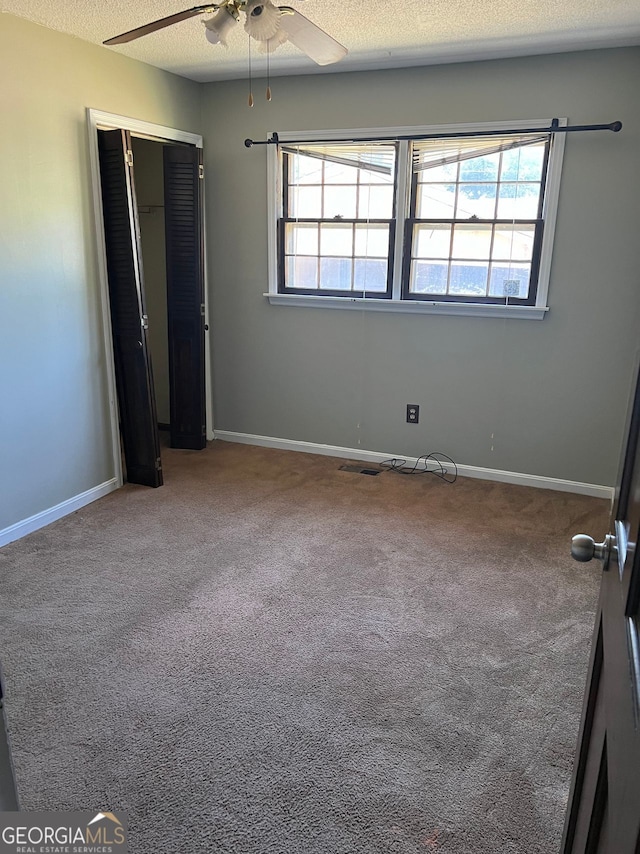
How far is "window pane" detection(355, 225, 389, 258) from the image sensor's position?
426cm

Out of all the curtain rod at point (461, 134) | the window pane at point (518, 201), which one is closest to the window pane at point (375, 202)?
the curtain rod at point (461, 134)

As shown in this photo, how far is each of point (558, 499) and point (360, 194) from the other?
2.40m

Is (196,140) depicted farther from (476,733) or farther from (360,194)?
(476,733)

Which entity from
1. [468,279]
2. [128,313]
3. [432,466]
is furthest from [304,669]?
[468,279]

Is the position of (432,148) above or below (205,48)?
below

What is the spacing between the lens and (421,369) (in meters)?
4.33

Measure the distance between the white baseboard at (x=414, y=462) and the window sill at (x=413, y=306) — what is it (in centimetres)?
104

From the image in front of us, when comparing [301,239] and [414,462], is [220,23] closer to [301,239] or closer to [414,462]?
[301,239]

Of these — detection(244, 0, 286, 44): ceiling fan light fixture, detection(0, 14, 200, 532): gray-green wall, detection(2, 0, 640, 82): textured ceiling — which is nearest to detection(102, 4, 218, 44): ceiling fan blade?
detection(244, 0, 286, 44): ceiling fan light fixture

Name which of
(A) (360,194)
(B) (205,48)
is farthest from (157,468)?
(B) (205,48)

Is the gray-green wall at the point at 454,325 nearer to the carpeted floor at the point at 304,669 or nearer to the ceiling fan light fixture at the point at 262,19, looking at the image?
the carpeted floor at the point at 304,669

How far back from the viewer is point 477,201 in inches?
157

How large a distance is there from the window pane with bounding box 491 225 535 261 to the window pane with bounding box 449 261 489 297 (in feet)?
0.45

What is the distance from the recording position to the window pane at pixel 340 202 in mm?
4297
